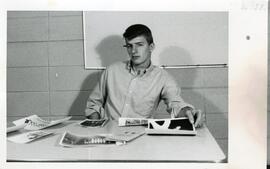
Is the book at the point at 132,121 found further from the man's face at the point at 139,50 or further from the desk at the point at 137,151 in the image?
the man's face at the point at 139,50

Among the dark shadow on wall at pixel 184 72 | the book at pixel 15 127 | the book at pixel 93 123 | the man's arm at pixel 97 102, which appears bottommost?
the book at pixel 15 127

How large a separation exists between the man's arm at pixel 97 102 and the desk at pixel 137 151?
0.27ft

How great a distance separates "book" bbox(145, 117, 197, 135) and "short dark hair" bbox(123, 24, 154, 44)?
0.27 metres

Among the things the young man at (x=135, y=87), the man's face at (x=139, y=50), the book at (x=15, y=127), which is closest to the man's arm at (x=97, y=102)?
the young man at (x=135, y=87)

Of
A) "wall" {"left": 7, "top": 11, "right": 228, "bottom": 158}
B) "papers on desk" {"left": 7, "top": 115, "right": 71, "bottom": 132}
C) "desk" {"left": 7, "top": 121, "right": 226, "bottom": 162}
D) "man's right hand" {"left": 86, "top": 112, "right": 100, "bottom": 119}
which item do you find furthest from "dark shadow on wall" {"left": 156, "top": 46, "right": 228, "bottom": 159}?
"papers on desk" {"left": 7, "top": 115, "right": 71, "bottom": 132}

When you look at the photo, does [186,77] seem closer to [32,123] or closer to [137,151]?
[137,151]

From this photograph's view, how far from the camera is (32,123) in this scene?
1001 millimetres

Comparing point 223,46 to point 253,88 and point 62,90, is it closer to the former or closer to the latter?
point 253,88

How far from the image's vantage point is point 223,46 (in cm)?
100

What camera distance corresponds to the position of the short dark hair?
997 mm

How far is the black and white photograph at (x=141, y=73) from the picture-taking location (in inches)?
38.7
